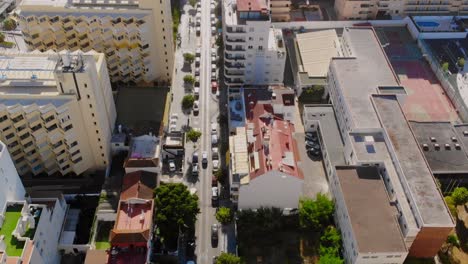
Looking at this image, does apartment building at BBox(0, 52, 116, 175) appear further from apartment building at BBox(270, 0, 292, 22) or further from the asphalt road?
apartment building at BBox(270, 0, 292, 22)

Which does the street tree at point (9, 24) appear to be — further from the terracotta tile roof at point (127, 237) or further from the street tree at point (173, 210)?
the terracotta tile roof at point (127, 237)

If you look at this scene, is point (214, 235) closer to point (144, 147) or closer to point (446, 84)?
point (144, 147)

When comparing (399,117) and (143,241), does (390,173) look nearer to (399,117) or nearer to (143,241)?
(399,117)

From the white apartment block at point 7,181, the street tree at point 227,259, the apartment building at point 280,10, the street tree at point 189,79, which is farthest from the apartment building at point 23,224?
the apartment building at point 280,10

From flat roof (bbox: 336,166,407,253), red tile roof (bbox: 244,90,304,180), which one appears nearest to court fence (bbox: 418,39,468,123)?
flat roof (bbox: 336,166,407,253)

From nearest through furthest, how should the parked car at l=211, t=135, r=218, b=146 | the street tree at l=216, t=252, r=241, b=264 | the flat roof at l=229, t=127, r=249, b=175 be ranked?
1. the street tree at l=216, t=252, r=241, b=264
2. the flat roof at l=229, t=127, r=249, b=175
3. the parked car at l=211, t=135, r=218, b=146
